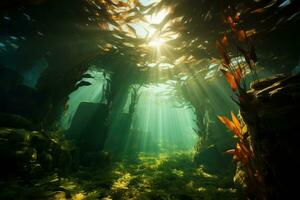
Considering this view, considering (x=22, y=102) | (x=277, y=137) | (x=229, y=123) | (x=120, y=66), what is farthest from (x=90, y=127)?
(x=277, y=137)

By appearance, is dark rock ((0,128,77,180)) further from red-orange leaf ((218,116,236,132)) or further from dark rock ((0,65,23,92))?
dark rock ((0,65,23,92))

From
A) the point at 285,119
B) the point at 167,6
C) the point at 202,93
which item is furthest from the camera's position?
the point at 202,93

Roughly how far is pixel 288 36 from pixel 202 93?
971 centimetres

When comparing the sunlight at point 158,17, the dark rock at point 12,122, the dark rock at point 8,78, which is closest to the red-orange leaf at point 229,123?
the sunlight at point 158,17

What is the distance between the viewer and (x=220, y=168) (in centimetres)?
1105

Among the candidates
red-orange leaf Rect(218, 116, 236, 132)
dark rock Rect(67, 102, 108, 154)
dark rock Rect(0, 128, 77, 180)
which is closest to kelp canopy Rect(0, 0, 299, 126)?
red-orange leaf Rect(218, 116, 236, 132)

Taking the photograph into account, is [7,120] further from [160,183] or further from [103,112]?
[103,112]

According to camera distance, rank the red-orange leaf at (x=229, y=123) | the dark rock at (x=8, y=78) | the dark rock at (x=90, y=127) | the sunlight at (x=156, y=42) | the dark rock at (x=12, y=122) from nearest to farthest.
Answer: the red-orange leaf at (x=229, y=123) < the dark rock at (x=12, y=122) < the sunlight at (x=156, y=42) < the dark rock at (x=8, y=78) < the dark rock at (x=90, y=127)

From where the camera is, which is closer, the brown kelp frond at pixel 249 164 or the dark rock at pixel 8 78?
the brown kelp frond at pixel 249 164

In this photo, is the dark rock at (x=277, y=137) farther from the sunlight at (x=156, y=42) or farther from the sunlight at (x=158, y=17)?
the sunlight at (x=156, y=42)

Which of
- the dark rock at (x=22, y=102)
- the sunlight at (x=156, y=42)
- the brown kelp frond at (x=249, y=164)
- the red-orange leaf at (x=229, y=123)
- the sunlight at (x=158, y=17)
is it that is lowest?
the brown kelp frond at (x=249, y=164)

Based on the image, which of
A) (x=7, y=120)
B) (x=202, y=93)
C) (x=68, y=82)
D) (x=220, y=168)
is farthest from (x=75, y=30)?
(x=202, y=93)

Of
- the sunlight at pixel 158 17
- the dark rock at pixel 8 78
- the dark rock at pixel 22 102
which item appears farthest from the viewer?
the dark rock at pixel 8 78

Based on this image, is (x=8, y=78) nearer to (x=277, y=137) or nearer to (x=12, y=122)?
(x=12, y=122)
